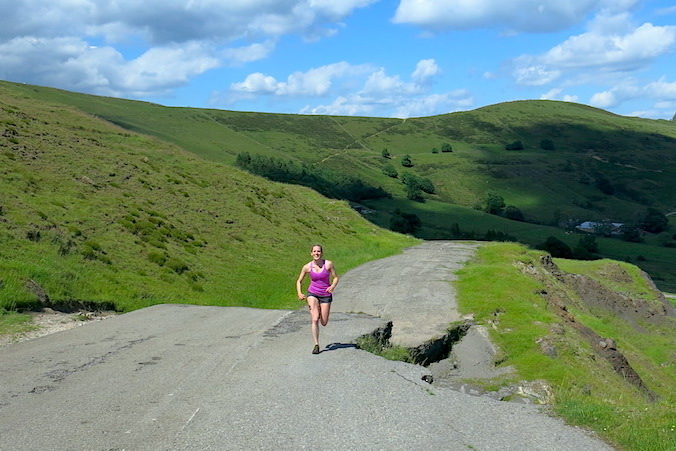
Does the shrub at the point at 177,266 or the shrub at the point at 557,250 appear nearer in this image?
the shrub at the point at 177,266

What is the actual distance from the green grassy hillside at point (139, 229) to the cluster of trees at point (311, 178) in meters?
43.5

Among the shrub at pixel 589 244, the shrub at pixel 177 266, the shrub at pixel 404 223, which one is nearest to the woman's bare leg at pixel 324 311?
the shrub at pixel 177 266

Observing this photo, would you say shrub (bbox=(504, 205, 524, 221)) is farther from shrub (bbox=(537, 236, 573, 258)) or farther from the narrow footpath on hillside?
the narrow footpath on hillside

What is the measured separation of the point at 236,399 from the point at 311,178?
4321 inches

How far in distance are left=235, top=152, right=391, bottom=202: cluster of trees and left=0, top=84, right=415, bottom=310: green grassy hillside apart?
43.5 meters

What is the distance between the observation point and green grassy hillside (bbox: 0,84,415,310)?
22.9m

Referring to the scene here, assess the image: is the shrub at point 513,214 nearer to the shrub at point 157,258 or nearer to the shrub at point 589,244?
the shrub at point 589,244

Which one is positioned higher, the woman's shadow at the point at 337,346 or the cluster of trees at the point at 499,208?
the woman's shadow at the point at 337,346

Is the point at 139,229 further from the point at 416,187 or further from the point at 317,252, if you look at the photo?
the point at 416,187

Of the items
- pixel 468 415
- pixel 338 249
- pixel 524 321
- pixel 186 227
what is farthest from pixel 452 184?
pixel 468 415

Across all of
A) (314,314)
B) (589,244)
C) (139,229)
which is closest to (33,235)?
(139,229)

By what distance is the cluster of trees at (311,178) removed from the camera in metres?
102

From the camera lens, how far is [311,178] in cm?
11925

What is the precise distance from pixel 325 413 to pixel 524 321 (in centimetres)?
1314
